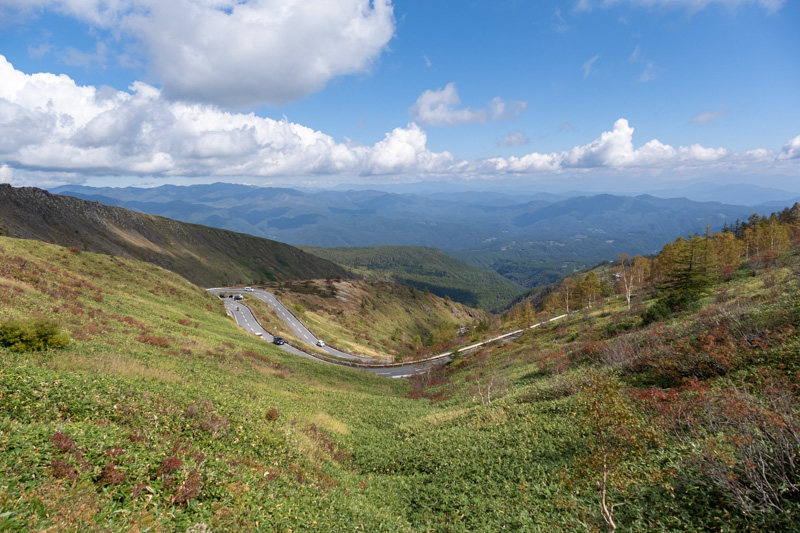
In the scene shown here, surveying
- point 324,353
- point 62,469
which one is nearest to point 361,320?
point 324,353

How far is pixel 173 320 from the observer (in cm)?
3425

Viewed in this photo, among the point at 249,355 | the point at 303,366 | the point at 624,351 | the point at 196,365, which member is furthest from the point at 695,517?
the point at 303,366

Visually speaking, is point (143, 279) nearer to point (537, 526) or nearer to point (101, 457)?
point (101, 457)

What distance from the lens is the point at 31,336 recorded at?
15062 mm

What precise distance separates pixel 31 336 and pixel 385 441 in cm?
1754

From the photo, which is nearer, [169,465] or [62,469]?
[62,469]

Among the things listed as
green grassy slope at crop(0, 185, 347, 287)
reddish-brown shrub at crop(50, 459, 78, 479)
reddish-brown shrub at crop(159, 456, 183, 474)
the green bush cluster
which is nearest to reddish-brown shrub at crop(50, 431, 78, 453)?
reddish-brown shrub at crop(50, 459, 78, 479)

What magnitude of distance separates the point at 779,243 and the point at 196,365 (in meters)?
101

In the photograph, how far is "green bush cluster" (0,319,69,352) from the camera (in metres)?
14.4

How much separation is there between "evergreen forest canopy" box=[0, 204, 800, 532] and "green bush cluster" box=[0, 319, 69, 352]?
13cm

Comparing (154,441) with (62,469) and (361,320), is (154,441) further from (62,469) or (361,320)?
(361,320)

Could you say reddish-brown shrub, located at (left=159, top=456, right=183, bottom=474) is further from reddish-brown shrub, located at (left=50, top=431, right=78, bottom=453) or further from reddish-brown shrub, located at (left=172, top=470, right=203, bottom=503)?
reddish-brown shrub, located at (left=50, top=431, right=78, bottom=453)

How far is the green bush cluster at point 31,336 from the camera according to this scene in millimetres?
14383

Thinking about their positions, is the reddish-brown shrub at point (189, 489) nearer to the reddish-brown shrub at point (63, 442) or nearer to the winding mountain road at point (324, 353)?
the reddish-brown shrub at point (63, 442)
